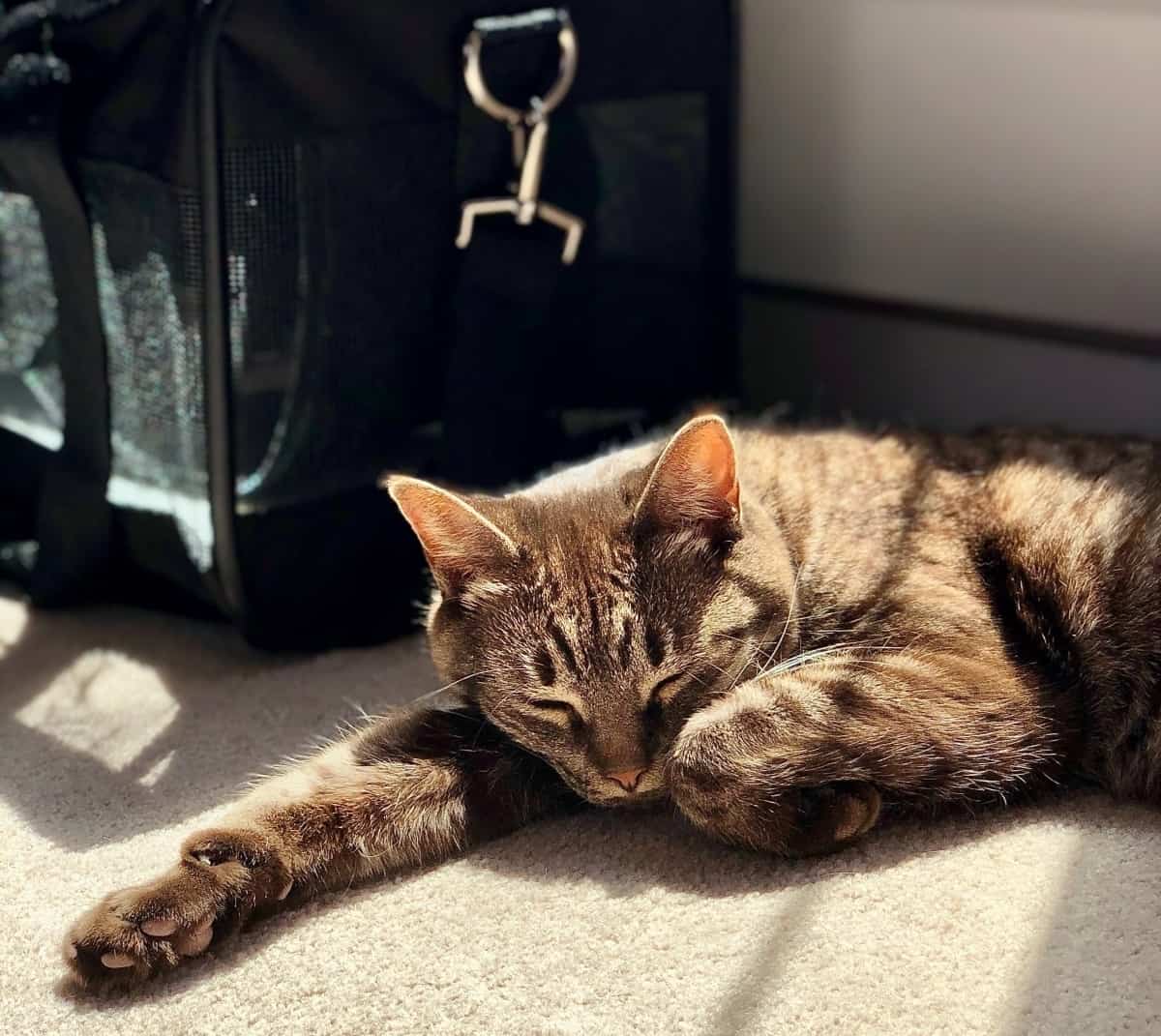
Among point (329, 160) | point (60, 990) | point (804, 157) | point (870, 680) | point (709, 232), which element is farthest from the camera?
point (804, 157)

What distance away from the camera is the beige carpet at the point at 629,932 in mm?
1042

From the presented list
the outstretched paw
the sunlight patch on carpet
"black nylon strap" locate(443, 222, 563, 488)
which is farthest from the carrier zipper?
the outstretched paw

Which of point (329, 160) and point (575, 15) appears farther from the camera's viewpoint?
point (575, 15)

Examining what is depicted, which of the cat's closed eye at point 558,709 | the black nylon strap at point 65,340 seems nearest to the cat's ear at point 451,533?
the cat's closed eye at point 558,709

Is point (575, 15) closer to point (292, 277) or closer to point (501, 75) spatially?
point (501, 75)

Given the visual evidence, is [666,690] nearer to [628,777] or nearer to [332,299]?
[628,777]

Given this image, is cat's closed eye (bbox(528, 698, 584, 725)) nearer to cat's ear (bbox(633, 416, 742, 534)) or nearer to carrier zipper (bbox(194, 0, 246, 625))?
cat's ear (bbox(633, 416, 742, 534))

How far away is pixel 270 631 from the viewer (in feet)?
5.22

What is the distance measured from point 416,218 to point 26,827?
0.72m

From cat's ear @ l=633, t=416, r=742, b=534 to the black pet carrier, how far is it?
1.38ft

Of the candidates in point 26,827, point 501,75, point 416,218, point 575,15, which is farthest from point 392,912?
point 575,15

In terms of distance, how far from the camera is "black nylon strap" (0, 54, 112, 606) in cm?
151

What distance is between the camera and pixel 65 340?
5.25ft

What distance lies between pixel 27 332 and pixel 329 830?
2.85 ft
